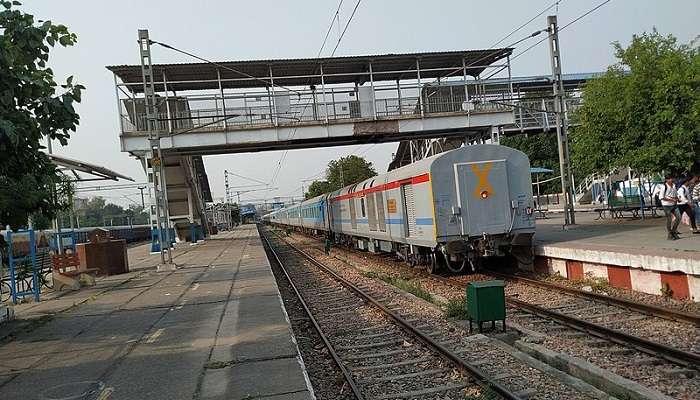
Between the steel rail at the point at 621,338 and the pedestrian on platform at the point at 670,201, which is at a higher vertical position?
the pedestrian on platform at the point at 670,201

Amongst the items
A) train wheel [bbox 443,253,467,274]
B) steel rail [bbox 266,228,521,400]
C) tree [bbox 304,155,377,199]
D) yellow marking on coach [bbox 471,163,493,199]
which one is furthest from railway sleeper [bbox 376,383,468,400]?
tree [bbox 304,155,377,199]

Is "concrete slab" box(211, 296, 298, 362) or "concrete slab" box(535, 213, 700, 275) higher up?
"concrete slab" box(535, 213, 700, 275)

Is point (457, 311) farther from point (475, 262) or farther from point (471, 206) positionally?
point (475, 262)

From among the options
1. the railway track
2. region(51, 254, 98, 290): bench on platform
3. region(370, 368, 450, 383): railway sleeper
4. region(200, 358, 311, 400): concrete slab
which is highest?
region(51, 254, 98, 290): bench on platform

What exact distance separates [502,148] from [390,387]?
30.6 feet

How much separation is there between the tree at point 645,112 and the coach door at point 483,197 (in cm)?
663

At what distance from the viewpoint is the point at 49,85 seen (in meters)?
8.28

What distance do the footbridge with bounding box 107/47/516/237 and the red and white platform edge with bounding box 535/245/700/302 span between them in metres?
15.6

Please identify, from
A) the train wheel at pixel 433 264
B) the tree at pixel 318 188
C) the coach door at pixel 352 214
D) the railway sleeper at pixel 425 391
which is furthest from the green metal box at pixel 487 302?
the tree at pixel 318 188

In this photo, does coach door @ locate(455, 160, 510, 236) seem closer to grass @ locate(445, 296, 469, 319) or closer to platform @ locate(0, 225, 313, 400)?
grass @ locate(445, 296, 469, 319)

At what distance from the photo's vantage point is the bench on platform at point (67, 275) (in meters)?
16.9

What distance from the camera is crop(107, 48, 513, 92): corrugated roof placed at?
29781 mm

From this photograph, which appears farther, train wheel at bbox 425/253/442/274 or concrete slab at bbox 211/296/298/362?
train wheel at bbox 425/253/442/274

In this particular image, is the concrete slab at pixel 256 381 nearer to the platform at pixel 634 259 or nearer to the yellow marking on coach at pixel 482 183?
the platform at pixel 634 259
